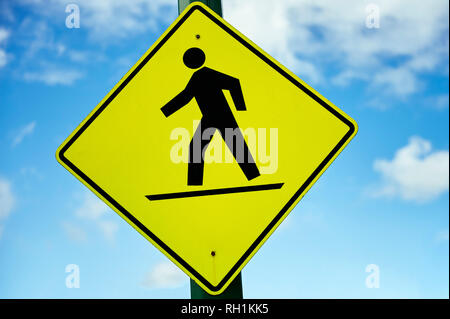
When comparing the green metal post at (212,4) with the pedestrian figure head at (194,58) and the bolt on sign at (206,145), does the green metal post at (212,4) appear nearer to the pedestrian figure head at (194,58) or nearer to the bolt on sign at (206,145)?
the bolt on sign at (206,145)

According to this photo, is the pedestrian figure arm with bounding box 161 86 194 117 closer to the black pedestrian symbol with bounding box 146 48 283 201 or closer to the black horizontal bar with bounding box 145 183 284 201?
the black pedestrian symbol with bounding box 146 48 283 201

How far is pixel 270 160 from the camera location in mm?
1829

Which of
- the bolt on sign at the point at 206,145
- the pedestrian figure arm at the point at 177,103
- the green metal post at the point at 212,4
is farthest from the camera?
the green metal post at the point at 212,4

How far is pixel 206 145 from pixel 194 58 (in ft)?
1.64

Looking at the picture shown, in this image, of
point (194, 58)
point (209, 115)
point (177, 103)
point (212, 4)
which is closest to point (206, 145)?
point (209, 115)

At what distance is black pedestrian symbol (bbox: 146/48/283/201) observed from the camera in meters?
Answer: 1.80

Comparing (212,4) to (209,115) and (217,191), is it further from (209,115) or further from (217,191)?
(217,191)

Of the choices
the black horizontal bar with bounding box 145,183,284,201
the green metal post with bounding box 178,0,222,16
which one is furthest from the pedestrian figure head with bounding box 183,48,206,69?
the black horizontal bar with bounding box 145,183,284,201

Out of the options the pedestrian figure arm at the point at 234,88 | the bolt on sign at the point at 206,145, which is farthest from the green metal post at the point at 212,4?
the pedestrian figure arm at the point at 234,88

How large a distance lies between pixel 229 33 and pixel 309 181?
0.89 metres

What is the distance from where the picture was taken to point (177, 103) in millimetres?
1924

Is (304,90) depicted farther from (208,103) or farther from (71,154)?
(71,154)

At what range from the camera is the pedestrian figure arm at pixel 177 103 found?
6.28ft
